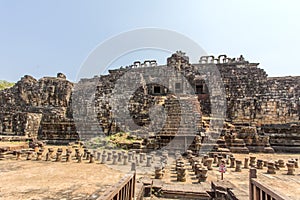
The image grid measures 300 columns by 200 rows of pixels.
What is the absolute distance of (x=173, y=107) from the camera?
16500mm

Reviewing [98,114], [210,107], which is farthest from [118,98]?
[210,107]

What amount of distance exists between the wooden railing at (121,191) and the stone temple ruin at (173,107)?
8933mm

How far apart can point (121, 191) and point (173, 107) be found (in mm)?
12812

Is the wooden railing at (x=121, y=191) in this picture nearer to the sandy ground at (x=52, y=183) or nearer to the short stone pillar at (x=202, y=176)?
the sandy ground at (x=52, y=183)

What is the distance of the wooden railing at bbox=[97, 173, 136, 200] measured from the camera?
3.22m

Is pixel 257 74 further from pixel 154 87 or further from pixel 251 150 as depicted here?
pixel 251 150

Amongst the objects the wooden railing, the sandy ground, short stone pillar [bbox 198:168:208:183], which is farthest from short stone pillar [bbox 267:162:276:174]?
the wooden railing

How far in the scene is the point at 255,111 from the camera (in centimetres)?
2111

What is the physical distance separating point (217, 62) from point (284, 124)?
15677mm

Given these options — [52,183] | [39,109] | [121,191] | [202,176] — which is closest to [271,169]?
[202,176]

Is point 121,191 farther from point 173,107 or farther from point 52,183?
point 173,107

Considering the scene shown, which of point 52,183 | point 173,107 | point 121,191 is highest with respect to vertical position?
point 173,107

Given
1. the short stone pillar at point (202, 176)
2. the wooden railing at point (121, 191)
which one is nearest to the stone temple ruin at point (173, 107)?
the short stone pillar at point (202, 176)

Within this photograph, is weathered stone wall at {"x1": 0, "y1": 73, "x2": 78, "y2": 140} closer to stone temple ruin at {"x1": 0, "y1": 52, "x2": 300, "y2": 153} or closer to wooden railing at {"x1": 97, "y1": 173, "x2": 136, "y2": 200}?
stone temple ruin at {"x1": 0, "y1": 52, "x2": 300, "y2": 153}
